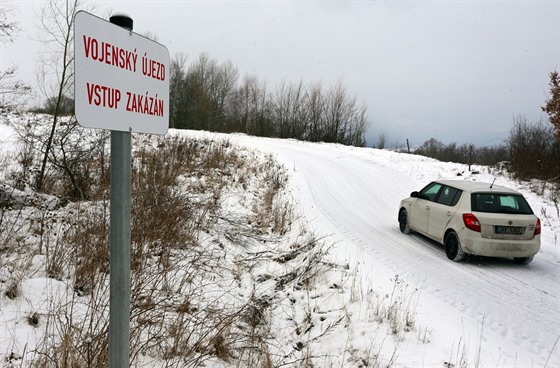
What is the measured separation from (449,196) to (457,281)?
237cm

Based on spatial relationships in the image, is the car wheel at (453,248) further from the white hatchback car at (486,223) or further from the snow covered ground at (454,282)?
the snow covered ground at (454,282)

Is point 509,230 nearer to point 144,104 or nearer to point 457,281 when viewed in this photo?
point 457,281

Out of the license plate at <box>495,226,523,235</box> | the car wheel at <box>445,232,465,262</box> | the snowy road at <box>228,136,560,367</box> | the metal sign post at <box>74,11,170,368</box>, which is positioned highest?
the metal sign post at <box>74,11,170,368</box>

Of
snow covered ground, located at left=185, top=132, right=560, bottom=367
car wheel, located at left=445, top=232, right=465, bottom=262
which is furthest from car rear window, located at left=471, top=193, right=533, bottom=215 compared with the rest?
snow covered ground, located at left=185, top=132, right=560, bottom=367

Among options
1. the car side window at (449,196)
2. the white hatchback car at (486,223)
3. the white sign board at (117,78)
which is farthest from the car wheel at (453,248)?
the white sign board at (117,78)

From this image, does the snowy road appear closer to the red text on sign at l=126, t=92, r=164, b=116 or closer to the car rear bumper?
the car rear bumper

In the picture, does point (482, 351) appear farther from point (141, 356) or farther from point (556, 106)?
point (556, 106)

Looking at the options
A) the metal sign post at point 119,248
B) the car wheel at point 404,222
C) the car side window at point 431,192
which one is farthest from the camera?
the car wheel at point 404,222

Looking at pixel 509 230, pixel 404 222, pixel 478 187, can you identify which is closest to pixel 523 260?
pixel 509 230

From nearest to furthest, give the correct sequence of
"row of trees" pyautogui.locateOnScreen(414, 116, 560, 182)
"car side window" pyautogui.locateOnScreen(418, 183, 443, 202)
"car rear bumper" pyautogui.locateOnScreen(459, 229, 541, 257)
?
1. "car rear bumper" pyautogui.locateOnScreen(459, 229, 541, 257)
2. "car side window" pyautogui.locateOnScreen(418, 183, 443, 202)
3. "row of trees" pyautogui.locateOnScreen(414, 116, 560, 182)

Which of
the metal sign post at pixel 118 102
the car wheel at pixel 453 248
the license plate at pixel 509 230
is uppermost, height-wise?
the metal sign post at pixel 118 102

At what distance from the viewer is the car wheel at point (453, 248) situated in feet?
22.9

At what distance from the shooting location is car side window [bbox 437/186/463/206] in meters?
7.48

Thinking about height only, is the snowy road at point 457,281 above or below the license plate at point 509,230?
below
